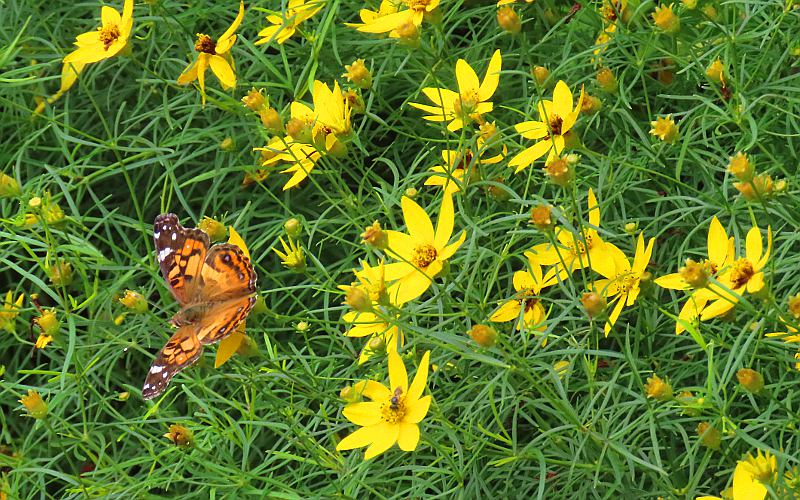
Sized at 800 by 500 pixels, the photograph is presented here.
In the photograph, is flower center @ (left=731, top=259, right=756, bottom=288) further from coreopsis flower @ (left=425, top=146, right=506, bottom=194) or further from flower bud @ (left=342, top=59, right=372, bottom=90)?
flower bud @ (left=342, top=59, right=372, bottom=90)

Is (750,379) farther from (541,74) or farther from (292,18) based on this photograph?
(292,18)

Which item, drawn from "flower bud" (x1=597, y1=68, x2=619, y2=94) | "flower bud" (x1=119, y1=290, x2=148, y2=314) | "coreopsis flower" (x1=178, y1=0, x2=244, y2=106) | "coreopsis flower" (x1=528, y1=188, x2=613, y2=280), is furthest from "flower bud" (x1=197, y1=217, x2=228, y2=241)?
"flower bud" (x1=597, y1=68, x2=619, y2=94)

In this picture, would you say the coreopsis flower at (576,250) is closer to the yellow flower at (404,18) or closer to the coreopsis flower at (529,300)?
the coreopsis flower at (529,300)

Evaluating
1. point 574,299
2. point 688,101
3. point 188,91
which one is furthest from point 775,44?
point 188,91

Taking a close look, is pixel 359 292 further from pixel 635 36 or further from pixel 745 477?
pixel 635 36

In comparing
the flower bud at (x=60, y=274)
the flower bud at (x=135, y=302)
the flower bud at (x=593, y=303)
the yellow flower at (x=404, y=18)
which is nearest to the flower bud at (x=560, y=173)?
the flower bud at (x=593, y=303)

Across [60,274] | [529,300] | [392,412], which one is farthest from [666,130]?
[60,274]
